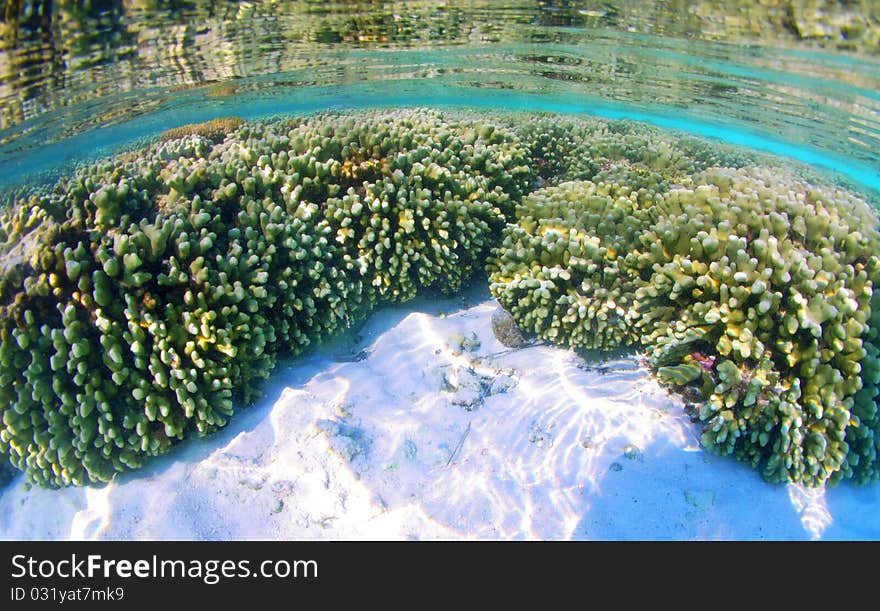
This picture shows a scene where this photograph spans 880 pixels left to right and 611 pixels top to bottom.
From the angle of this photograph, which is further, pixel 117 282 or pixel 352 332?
pixel 352 332

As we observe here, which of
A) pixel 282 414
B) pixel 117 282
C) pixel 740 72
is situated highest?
pixel 740 72

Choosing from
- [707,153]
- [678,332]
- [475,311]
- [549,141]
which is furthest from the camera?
[707,153]

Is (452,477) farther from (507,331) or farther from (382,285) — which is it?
(382,285)

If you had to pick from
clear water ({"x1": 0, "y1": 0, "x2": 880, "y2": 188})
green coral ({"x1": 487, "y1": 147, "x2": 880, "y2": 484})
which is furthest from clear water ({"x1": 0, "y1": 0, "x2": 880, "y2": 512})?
green coral ({"x1": 487, "y1": 147, "x2": 880, "y2": 484})

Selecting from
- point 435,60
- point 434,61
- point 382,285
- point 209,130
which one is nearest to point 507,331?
point 382,285

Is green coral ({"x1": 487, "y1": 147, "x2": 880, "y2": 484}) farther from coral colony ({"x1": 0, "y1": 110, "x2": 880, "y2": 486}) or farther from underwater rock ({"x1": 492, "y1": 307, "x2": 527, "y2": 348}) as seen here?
underwater rock ({"x1": 492, "y1": 307, "x2": 527, "y2": 348})
